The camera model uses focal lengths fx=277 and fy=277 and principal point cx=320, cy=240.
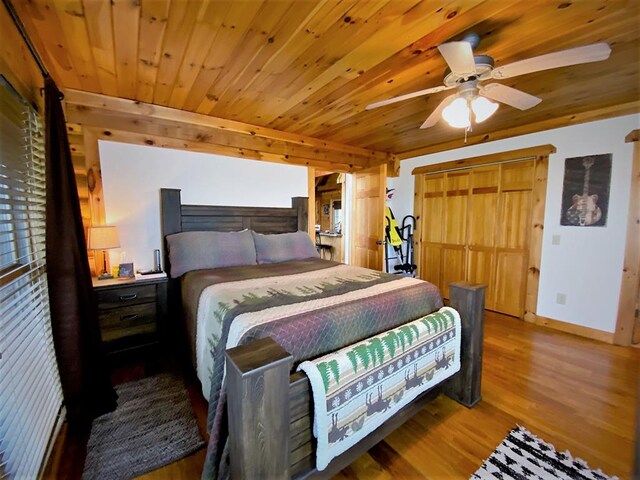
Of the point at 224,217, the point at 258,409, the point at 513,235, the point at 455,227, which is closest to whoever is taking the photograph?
the point at 258,409

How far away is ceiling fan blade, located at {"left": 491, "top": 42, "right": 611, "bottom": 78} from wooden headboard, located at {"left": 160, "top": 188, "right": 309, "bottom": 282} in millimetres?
2526

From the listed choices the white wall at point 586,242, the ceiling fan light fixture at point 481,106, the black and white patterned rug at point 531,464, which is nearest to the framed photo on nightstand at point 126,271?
the black and white patterned rug at point 531,464

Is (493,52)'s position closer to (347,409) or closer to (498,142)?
(498,142)

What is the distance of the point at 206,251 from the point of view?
2602 millimetres

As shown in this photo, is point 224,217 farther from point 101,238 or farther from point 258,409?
point 258,409

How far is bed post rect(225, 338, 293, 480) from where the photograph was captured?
934 millimetres

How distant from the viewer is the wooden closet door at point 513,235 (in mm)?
3320

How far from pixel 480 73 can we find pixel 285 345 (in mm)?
1887

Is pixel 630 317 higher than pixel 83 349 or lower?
lower

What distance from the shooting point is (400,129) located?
3377 millimetres

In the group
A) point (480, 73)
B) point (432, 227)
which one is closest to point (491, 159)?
point (432, 227)

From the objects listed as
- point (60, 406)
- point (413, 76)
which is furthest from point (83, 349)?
point (413, 76)

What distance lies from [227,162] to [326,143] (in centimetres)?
139

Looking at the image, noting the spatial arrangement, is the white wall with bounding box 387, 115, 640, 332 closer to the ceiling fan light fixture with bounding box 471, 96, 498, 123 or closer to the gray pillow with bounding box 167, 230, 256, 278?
the ceiling fan light fixture with bounding box 471, 96, 498, 123
